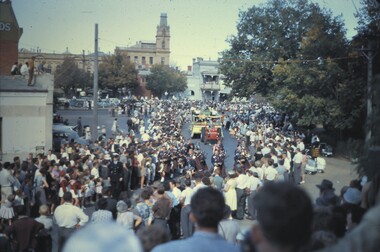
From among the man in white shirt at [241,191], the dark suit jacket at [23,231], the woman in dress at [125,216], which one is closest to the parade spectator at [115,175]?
the man in white shirt at [241,191]

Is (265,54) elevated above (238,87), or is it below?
above

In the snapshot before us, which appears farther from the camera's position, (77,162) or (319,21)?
(319,21)

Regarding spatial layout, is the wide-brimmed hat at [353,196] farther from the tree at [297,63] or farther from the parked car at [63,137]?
the tree at [297,63]

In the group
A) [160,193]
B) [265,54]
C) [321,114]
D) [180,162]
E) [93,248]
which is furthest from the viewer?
[265,54]

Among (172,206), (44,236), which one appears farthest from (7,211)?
(172,206)

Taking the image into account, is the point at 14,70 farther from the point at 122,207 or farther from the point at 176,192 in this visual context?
the point at 122,207

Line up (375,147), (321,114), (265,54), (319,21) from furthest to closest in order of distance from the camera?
(265,54), (319,21), (321,114), (375,147)

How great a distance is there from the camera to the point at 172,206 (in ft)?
33.5

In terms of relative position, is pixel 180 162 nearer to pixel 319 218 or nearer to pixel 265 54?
pixel 319 218

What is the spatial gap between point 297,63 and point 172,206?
25.8 meters

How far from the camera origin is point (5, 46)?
33281mm

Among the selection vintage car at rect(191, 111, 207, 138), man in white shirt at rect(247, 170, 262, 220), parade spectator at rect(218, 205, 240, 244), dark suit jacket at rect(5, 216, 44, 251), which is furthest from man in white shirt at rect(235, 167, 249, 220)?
vintage car at rect(191, 111, 207, 138)

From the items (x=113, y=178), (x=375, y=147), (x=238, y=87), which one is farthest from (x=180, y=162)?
(x=238, y=87)

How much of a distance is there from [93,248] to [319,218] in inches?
148
